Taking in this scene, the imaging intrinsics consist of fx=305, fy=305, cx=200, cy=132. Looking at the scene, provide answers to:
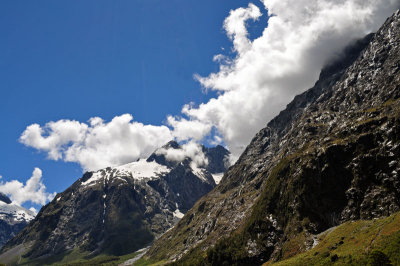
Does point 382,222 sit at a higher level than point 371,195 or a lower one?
lower

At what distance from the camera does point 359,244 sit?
494 ft

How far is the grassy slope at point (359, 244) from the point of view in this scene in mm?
126700

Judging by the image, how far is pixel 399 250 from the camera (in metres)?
124

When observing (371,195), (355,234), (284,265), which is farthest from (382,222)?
(284,265)

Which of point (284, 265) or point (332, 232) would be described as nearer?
point (284, 265)

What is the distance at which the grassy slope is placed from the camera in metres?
127

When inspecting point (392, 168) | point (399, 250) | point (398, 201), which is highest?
point (392, 168)

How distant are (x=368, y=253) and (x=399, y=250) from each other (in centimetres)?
1245

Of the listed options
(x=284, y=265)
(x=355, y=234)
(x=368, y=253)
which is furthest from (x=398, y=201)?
(x=284, y=265)

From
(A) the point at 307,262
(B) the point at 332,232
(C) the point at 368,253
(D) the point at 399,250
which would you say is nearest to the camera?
(D) the point at 399,250

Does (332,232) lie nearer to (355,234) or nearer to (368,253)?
(355,234)

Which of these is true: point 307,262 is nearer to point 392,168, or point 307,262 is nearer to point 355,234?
point 355,234

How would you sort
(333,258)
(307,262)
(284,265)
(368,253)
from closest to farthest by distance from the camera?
(368,253) → (333,258) → (307,262) → (284,265)

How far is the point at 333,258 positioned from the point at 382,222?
40.9m
